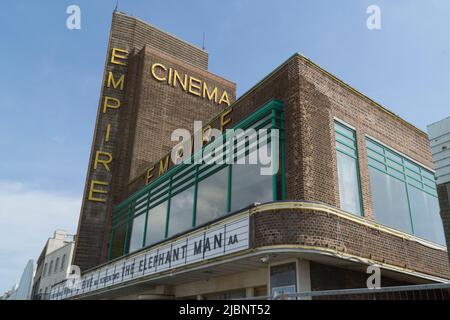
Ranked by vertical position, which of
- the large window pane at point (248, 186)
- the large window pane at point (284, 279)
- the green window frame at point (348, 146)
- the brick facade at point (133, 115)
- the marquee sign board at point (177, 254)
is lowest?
the large window pane at point (284, 279)

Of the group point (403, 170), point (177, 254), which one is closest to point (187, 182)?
point (177, 254)

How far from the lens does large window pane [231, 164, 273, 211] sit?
495 inches

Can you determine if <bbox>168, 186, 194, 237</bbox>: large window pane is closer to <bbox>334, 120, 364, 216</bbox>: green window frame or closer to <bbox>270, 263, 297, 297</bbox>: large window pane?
<bbox>270, 263, 297, 297</bbox>: large window pane

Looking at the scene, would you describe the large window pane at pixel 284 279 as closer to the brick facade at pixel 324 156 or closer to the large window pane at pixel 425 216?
the brick facade at pixel 324 156

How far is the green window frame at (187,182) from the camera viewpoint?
12.7m

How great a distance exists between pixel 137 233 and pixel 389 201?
38.2 feet

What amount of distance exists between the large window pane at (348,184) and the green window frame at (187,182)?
200cm

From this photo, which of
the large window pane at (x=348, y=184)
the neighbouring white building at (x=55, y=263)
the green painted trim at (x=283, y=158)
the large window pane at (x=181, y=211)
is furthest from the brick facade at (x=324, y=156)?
the neighbouring white building at (x=55, y=263)

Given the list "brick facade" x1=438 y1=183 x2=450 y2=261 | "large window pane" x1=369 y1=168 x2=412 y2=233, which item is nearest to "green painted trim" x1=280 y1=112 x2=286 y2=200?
"large window pane" x1=369 y1=168 x2=412 y2=233

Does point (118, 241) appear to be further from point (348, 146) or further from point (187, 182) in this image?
point (348, 146)

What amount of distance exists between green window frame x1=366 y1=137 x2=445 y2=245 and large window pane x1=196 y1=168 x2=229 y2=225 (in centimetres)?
500

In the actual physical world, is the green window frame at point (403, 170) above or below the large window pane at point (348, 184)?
above

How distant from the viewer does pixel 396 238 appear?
42.3 feet

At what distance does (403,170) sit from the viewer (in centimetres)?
1580
